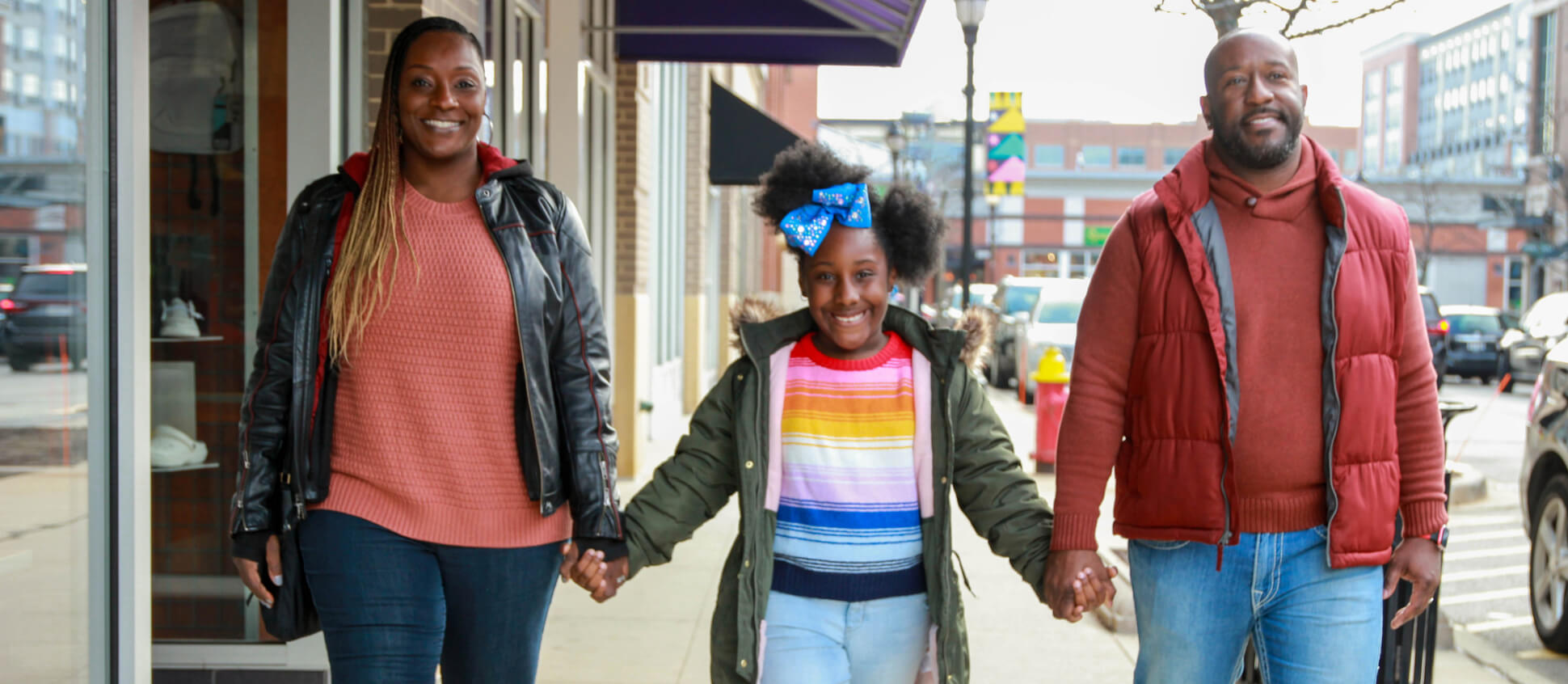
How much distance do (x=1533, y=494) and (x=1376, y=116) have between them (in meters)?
99.7

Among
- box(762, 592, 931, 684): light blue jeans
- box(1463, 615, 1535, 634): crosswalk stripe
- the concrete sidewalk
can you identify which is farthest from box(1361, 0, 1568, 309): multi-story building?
box(762, 592, 931, 684): light blue jeans

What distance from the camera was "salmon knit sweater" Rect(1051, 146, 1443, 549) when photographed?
9.09ft

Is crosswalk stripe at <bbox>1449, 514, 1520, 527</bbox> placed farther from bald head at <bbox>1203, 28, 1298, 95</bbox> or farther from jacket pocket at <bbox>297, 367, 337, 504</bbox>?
jacket pocket at <bbox>297, 367, 337, 504</bbox>

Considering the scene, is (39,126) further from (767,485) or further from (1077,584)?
(1077,584)

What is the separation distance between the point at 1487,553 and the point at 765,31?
5.48 metres

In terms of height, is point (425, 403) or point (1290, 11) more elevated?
point (1290, 11)

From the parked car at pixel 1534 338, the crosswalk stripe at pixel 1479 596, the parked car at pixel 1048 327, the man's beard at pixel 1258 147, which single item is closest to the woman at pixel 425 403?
the man's beard at pixel 1258 147

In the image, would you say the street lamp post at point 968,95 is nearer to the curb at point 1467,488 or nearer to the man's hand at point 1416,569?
the curb at point 1467,488

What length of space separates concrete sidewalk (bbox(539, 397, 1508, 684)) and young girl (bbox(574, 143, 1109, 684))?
2320 mm

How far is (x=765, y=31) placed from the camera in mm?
8086

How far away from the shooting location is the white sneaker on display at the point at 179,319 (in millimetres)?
4602

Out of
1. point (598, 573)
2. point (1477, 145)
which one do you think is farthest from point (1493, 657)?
point (1477, 145)

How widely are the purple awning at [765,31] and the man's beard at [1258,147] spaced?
4.43 meters

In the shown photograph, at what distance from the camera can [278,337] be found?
8.93ft
